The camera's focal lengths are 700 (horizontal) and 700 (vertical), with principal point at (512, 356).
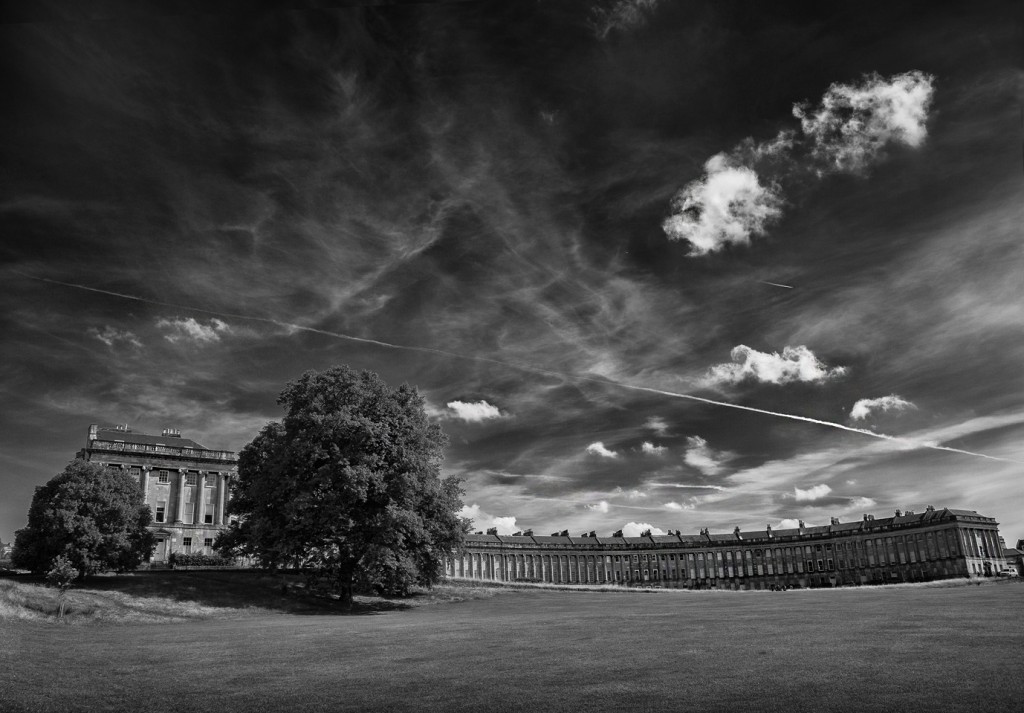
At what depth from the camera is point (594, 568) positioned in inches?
6250

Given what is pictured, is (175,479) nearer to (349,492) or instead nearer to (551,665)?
(349,492)

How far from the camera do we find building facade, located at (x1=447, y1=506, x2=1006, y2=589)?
131m

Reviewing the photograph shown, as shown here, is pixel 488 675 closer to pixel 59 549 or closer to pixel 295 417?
pixel 295 417

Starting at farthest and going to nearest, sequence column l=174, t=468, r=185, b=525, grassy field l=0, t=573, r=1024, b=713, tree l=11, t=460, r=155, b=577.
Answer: column l=174, t=468, r=185, b=525
tree l=11, t=460, r=155, b=577
grassy field l=0, t=573, r=1024, b=713

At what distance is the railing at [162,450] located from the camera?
74.6 m

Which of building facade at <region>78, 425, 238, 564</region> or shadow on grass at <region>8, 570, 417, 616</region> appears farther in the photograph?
building facade at <region>78, 425, 238, 564</region>

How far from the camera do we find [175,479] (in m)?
77.9

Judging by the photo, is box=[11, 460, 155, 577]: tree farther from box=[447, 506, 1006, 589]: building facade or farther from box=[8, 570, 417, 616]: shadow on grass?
box=[447, 506, 1006, 589]: building facade

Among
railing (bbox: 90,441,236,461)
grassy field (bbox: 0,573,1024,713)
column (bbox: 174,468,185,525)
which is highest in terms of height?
railing (bbox: 90,441,236,461)

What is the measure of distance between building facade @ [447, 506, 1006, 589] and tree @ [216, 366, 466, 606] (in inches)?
3499

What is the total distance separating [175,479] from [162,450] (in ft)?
11.6

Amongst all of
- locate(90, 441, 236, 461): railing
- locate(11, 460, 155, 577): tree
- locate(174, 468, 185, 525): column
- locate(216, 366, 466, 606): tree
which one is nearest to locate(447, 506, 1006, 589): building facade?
locate(90, 441, 236, 461): railing

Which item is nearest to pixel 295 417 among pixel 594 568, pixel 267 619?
pixel 267 619

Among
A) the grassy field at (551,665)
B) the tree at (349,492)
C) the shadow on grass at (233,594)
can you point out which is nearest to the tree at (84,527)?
the shadow on grass at (233,594)
